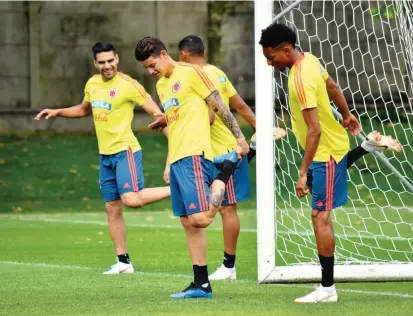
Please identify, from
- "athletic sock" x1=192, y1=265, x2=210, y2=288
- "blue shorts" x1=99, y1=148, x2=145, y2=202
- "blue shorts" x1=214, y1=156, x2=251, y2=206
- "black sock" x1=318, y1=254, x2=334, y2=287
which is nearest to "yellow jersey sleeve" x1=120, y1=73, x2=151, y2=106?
"blue shorts" x1=99, y1=148, x2=145, y2=202

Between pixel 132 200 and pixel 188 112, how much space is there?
2.15 meters

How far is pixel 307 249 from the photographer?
1188cm

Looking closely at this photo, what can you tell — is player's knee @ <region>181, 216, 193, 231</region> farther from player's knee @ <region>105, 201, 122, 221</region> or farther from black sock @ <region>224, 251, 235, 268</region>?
player's knee @ <region>105, 201, 122, 221</region>

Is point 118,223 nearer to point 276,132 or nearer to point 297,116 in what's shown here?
point 276,132

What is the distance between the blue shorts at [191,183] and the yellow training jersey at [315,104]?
0.73 m

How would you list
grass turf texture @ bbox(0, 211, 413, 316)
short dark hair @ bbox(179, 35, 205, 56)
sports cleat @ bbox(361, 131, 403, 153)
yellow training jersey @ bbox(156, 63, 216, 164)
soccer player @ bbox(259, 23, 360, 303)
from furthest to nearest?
short dark hair @ bbox(179, 35, 205, 56), sports cleat @ bbox(361, 131, 403, 153), yellow training jersey @ bbox(156, 63, 216, 164), soccer player @ bbox(259, 23, 360, 303), grass turf texture @ bbox(0, 211, 413, 316)

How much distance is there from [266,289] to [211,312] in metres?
1.34

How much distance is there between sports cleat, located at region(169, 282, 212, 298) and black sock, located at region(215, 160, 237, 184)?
0.77m

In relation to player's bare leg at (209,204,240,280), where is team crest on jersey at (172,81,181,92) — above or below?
above

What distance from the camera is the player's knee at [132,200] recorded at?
10.3 metres

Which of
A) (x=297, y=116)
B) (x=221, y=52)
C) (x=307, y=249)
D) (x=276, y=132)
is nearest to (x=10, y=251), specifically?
(x=307, y=249)

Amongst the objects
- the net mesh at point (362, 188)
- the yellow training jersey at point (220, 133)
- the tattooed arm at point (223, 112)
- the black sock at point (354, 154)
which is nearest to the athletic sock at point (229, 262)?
the net mesh at point (362, 188)

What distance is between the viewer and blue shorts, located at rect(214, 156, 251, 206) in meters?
9.90

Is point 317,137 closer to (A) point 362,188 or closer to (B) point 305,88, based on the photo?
(B) point 305,88
